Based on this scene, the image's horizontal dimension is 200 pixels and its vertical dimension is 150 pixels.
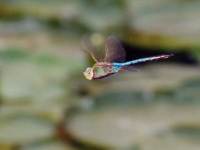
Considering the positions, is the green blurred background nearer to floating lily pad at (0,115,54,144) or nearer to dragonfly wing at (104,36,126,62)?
floating lily pad at (0,115,54,144)

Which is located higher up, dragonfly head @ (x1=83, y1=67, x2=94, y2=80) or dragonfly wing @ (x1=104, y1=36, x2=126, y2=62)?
dragonfly wing @ (x1=104, y1=36, x2=126, y2=62)

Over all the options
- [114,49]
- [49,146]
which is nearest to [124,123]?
[49,146]

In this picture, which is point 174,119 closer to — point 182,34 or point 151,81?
point 151,81

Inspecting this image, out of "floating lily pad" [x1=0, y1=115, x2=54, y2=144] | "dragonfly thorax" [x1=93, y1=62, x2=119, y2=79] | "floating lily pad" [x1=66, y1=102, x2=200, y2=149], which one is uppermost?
"dragonfly thorax" [x1=93, y1=62, x2=119, y2=79]

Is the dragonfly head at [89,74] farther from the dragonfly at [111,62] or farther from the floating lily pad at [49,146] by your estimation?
the floating lily pad at [49,146]

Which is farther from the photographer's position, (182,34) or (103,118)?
(182,34)

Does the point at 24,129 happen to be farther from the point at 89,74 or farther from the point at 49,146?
the point at 89,74

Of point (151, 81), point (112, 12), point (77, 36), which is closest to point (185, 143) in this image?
point (151, 81)

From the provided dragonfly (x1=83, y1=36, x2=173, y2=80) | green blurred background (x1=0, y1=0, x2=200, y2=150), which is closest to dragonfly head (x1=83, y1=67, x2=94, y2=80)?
dragonfly (x1=83, y1=36, x2=173, y2=80)
